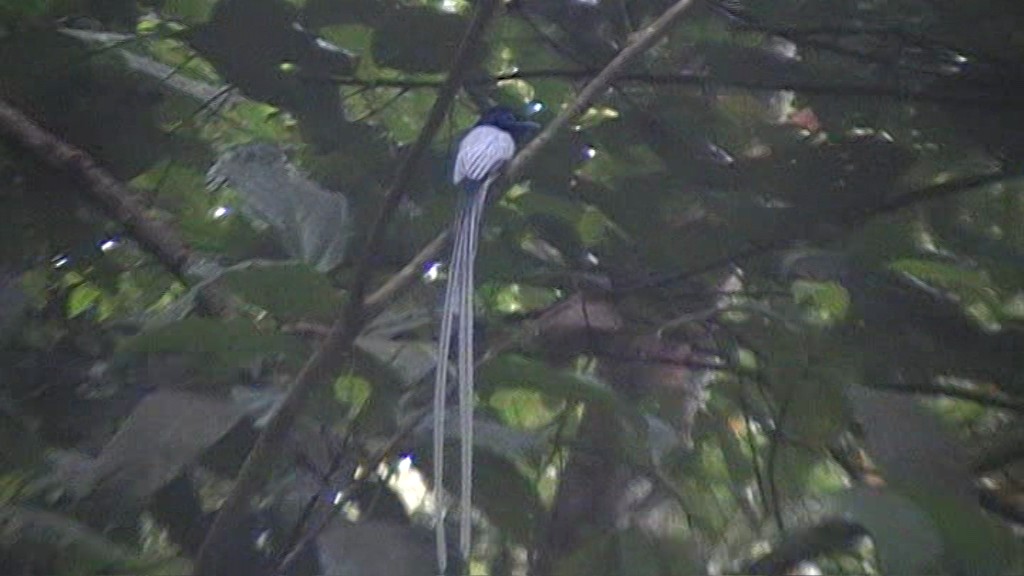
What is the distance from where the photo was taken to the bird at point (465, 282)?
46.1 inches

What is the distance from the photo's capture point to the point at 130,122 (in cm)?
162

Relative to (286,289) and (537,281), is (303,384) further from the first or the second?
→ (537,281)

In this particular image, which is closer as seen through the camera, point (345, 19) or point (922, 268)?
point (922, 268)

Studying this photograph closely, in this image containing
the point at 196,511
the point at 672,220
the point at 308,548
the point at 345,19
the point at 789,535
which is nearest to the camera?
the point at 789,535

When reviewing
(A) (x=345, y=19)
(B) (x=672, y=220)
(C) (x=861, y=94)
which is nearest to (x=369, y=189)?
(A) (x=345, y=19)

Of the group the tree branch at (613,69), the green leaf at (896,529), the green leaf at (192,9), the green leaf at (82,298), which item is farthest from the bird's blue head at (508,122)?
the green leaf at (896,529)

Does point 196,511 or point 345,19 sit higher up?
point 345,19

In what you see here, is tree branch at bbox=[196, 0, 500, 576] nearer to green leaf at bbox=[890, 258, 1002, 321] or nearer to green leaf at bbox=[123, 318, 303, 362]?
green leaf at bbox=[123, 318, 303, 362]

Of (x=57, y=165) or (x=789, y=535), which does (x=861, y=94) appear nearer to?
(x=789, y=535)

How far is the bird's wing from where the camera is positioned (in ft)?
5.07

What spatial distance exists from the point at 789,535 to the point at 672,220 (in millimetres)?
505

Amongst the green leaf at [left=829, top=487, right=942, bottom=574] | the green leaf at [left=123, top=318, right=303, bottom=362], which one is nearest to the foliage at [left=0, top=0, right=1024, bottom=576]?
the green leaf at [left=123, top=318, right=303, bottom=362]

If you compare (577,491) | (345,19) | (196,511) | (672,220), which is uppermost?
(345,19)

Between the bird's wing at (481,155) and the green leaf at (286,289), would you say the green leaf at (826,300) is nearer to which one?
the bird's wing at (481,155)
